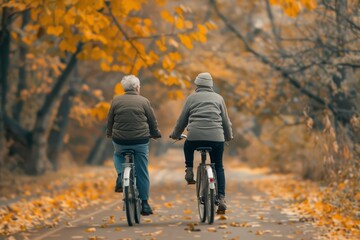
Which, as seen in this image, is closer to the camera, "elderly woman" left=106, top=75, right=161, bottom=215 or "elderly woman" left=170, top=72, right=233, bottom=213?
"elderly woman" left=170, top=72, right=233, bottom=213

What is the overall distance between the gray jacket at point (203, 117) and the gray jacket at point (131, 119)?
1.53 ft

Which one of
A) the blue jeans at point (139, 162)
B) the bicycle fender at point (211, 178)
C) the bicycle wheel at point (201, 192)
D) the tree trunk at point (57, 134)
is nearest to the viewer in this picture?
the bicycle fender at point (211, 178)

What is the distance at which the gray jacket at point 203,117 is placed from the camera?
40.3 feet

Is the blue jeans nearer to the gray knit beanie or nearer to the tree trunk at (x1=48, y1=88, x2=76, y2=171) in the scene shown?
the gray knit beanie

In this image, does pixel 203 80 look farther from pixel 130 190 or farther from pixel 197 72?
pixel 197 72

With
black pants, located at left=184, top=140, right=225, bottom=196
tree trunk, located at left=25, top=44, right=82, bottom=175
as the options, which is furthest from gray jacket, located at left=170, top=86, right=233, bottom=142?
tree trunk, located at left=25, top=44, right=82, bottom=175

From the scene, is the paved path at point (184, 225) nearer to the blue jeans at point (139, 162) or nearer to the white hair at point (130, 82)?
the blue jeans at point (139, 162)

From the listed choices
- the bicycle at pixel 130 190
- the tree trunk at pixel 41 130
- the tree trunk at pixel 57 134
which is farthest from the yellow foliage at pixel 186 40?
the tree trunk at pixel 57 134

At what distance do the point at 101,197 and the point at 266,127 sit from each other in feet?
68.0

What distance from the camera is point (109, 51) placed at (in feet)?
56.3

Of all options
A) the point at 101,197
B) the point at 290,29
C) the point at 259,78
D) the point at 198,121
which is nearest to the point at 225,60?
the point at 259,78

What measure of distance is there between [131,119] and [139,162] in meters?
0.71

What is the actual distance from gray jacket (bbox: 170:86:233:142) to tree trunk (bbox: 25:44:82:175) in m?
15.3

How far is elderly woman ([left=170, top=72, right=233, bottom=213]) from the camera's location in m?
12.3
